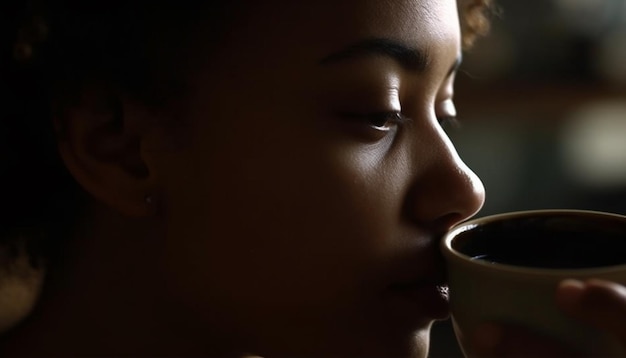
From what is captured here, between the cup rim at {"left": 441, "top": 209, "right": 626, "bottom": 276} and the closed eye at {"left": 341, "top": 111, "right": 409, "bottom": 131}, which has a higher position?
the closed eye at {"left": 341, "top": 111, "right": 409, "bottom": 131}

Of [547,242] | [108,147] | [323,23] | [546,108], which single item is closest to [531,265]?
[547,242]

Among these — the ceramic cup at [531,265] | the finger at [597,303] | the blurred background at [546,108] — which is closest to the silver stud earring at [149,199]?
the ceramic cup at [531,265]

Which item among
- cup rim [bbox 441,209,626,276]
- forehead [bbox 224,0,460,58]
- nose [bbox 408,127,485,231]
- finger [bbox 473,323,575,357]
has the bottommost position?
finger [bbox 473,323,575,357]

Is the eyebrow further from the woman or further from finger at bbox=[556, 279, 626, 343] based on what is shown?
finger at bbox=[556, 279, 626, 343]

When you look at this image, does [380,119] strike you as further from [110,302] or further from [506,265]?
[110,302]

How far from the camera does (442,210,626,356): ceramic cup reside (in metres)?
0.55

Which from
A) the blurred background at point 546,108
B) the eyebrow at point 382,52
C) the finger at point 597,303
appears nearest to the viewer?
the finger at point 597,303

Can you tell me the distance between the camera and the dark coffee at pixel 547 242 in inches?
27.2

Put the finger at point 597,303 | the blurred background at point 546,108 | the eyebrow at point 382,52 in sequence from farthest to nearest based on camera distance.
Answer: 1. the blurred background at point 546,108
2. the eyebrow at point 382,52
3. the finger at point 597,303

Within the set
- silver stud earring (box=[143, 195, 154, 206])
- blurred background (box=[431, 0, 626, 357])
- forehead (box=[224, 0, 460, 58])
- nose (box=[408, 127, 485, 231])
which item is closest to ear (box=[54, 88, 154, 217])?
silver stud earring (box=[143, 195, 154, 206])

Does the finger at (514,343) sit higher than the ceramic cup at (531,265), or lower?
lower

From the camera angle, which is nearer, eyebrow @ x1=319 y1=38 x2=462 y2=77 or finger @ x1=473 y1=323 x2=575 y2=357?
finger @ x1=473 y1=323 x2=575 y2=357

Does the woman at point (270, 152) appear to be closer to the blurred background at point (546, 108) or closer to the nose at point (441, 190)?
the nose at point (441, 190)

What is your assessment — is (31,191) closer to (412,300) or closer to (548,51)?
(412,300)
